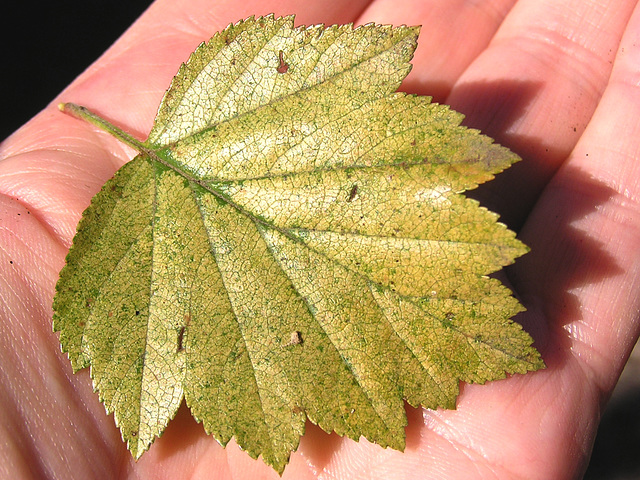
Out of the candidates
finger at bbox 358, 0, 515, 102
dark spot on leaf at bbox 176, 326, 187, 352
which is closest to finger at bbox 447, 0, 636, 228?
finger at bbox 358, 0, 515, 102

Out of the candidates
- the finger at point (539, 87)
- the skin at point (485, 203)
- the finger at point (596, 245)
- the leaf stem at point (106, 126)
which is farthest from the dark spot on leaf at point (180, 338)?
the finger at point (539, 87)

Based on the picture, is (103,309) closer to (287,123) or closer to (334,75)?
(287,123)

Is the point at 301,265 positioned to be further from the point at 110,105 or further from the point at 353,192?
the point at 110,105

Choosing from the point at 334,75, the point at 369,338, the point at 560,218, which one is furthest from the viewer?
the point at 560,218

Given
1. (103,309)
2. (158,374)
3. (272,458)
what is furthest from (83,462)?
(272,458)

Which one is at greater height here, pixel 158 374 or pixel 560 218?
pixel 560 218

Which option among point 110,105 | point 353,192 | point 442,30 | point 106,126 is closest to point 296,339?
point 353,192

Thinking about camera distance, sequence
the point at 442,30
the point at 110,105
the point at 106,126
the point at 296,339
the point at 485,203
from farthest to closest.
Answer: the point at 442,30 < the point at 110,105 < the point at 485,203 < the point at 106,126 < the point at 296,339
